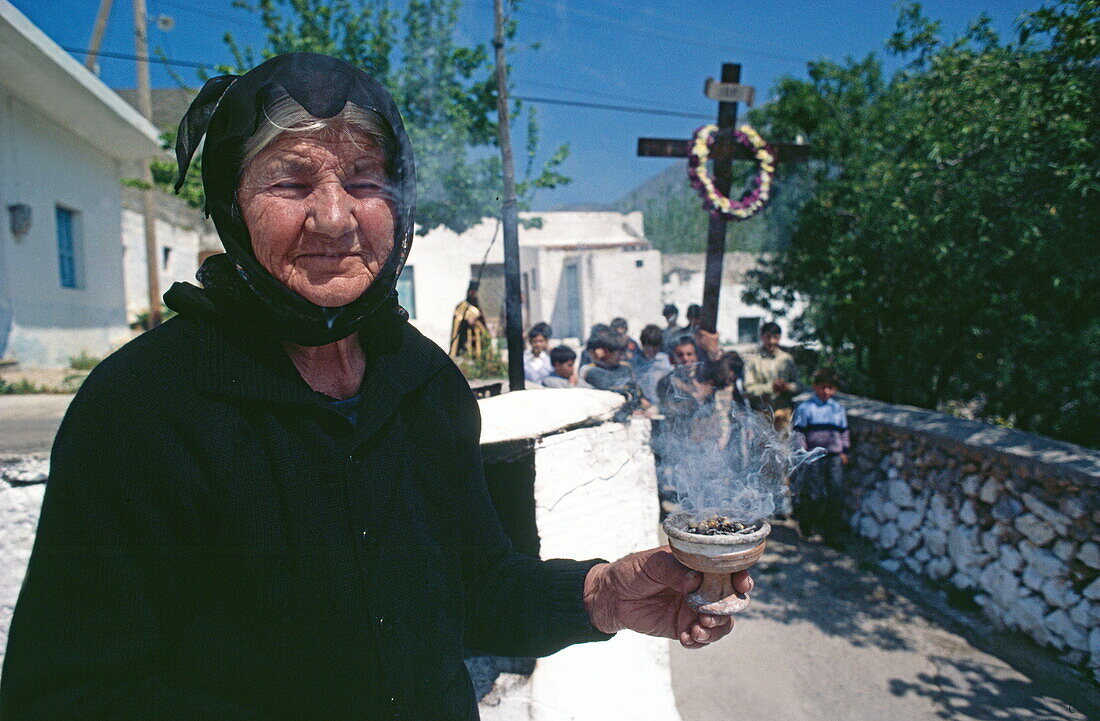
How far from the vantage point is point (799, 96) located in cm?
796

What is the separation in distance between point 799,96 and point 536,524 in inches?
280

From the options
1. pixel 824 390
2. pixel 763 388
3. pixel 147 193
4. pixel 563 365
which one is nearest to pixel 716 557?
pixel 824 390

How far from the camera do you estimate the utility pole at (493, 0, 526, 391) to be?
4.55 metres

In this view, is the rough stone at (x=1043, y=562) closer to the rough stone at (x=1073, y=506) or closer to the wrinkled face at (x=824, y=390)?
the rough stone at (x=1073, y=506)

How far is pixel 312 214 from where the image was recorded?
1.13m

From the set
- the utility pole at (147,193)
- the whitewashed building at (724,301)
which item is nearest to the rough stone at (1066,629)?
the utility pole at (147,193)

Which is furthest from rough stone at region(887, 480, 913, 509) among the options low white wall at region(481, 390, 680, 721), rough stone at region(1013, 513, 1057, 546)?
low white wall at region(481, 390, 680, 721)

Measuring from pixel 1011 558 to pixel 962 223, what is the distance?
100 inches

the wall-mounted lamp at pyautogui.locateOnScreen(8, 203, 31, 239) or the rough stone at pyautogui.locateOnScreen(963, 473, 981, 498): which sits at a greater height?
the wall-mounted lamp at pyautogui.locateOnScreen(8, 203, 31, 239)

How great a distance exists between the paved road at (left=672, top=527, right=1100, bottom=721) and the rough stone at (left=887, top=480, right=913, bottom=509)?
0.81 meters

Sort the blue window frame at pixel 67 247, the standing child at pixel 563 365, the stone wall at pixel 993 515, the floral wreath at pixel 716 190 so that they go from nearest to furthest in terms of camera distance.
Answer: the stone wall at pixel 993 515 → the standing child at pixel 563 365 → the floral wreath at pixel 716 190 → the blue window frame at pixel 67 247

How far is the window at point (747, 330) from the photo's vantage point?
889 inches

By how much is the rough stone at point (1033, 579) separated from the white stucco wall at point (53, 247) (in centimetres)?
1092

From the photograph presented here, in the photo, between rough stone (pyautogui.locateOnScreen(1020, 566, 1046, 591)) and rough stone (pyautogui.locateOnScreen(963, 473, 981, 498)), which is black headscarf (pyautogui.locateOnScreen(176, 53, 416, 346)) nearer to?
rough stone (pyautogui.locateOnScreen(1020, 566, 1046, 591))
